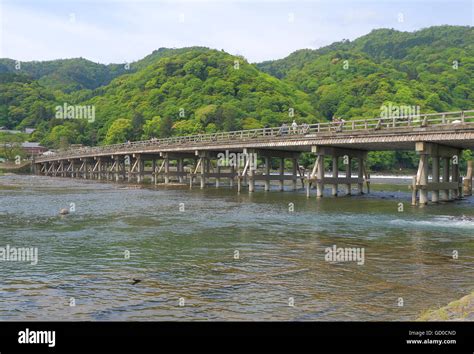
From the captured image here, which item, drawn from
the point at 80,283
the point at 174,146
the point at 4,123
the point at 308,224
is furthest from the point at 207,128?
the point at 80,283

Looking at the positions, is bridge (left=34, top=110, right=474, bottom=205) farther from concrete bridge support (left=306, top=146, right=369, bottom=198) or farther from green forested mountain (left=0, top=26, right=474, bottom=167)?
green forested mountain (left=0, top=26, right=474, bottom=167)

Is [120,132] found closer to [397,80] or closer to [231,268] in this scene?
[397,80]

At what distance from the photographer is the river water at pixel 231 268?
10430 mm

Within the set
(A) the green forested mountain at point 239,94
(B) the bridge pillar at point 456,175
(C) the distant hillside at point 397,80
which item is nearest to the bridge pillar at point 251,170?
(B) the bridge pillar at point 456,175

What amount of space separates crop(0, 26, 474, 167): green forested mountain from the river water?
81129mm

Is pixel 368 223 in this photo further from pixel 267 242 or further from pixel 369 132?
pixel 369 132

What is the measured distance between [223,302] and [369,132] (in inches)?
1126

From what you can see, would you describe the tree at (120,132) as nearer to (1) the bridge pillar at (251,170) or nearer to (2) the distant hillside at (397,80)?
(2) the distant hillside at (397,80)

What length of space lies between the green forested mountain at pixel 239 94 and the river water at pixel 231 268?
8113 cm

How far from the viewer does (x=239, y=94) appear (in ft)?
467

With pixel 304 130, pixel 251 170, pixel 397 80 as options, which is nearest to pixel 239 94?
pixel 397 80

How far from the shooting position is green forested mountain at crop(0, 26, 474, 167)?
124m

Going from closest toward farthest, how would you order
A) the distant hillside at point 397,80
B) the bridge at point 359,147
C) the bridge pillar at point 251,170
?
the bridge at point 359,147 → the bridge pillar at point 251,170 → the distant hillside at point 397,80

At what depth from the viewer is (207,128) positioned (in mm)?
119750
